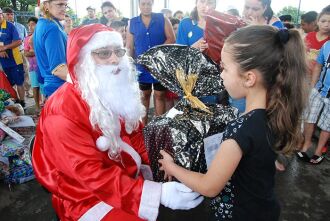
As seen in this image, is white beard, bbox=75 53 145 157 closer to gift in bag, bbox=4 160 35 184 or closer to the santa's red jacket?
the santa's red jacket

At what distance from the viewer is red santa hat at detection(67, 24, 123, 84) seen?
1.53 m

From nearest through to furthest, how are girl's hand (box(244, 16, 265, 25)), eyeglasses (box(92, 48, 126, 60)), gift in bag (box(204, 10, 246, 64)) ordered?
eyeglasses (box(92, 48, 126, 60)) → gift in bag (box(204, 10, 246, 64)) → girl's hand (box(244, 16, 265, 25))

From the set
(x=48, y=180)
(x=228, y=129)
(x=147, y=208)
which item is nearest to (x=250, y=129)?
(x=228, y=129)

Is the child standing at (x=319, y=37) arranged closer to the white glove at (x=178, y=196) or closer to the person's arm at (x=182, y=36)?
the person's arm at (x=182, y=36)

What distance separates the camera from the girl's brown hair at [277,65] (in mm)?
1105

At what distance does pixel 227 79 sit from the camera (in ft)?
3.95

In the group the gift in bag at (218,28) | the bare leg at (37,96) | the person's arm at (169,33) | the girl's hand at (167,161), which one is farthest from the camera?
the bare leg at (37,96)

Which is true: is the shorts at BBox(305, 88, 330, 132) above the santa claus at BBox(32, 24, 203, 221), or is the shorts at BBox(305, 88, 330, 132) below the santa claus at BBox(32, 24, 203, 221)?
below

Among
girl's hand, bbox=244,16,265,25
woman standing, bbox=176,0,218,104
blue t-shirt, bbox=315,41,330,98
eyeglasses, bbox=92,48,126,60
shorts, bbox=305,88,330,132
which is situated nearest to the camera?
eyeglasses, bbox=92,48,126,60

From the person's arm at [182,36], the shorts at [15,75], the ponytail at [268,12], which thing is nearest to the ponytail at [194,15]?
the person's arm at [182,36]

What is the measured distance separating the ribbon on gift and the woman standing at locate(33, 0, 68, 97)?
141 centimetres

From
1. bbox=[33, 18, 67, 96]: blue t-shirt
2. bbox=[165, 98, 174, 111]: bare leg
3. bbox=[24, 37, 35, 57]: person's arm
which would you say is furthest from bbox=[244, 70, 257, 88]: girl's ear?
bbox=[24, 37, 35, 57]: person's arm

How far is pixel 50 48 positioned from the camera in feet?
8.19

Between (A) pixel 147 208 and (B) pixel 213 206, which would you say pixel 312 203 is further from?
(A) pixel 147 208
